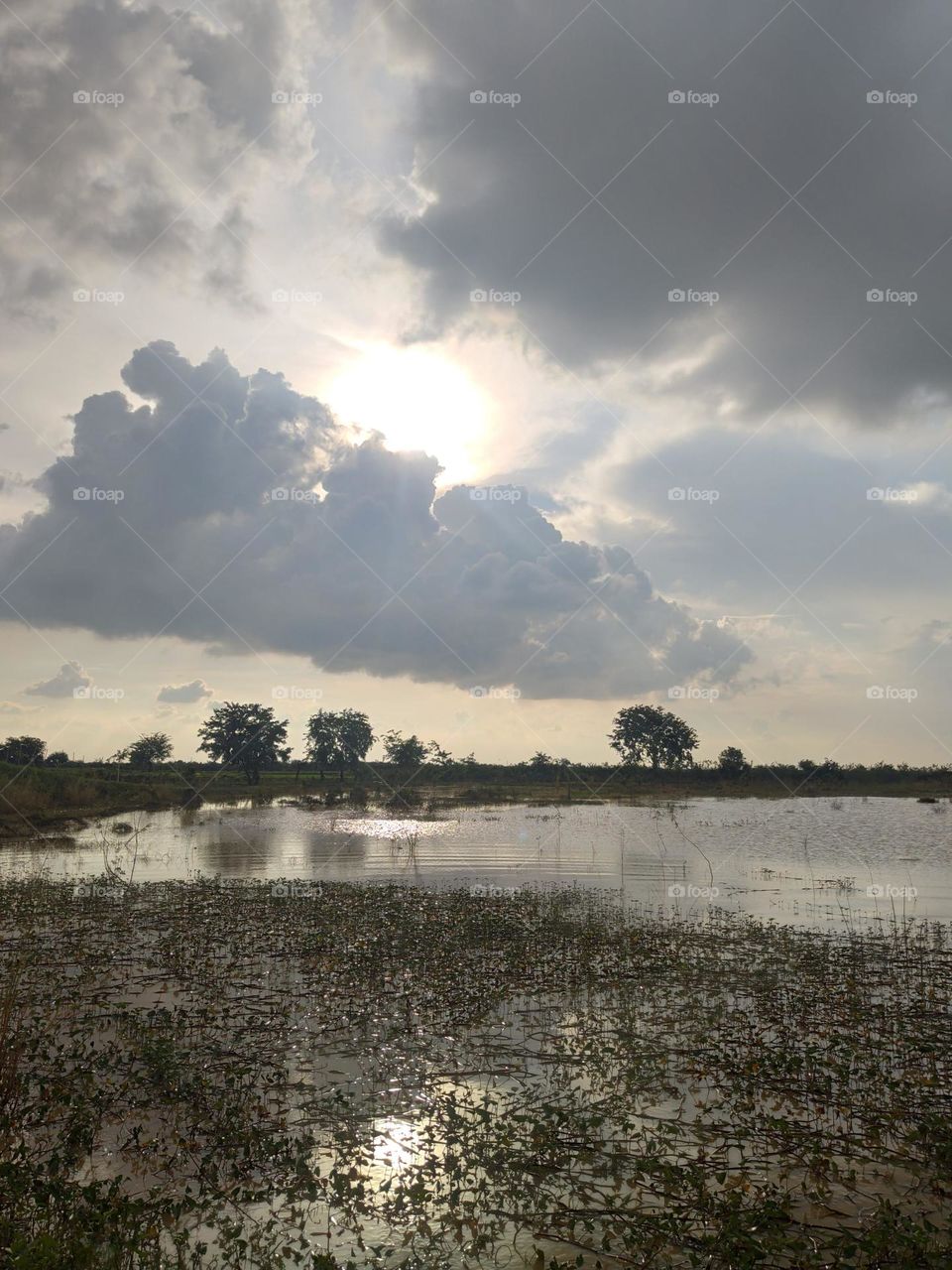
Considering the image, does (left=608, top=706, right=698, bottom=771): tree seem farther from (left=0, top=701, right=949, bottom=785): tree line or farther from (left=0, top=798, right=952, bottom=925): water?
(left=0, top=798, right=952, bottom=925): water

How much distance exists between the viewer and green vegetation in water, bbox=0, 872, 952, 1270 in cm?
713

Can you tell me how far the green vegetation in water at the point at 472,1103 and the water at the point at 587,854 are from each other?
29.4 feet

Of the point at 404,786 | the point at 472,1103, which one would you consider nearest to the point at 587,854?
the point at 472,1103

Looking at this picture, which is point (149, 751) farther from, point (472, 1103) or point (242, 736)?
point (472, 1103)

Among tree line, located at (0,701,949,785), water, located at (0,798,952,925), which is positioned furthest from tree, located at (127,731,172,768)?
water, located at (0,798,952,925)

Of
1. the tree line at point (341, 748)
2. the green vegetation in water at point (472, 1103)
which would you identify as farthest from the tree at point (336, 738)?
the green vegetation in water at point (472, 1103)

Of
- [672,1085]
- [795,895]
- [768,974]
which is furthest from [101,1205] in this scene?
[795,895]

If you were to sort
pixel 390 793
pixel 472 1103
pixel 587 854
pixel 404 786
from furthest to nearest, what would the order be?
pixel 404 786
pixel 390 793
pixel 587 854
pixel 472 1103

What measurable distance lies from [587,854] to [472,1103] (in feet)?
91.3

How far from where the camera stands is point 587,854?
36.9 meters

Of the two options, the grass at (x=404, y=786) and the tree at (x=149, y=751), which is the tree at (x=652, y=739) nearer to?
the grass at (x=404, y=786)

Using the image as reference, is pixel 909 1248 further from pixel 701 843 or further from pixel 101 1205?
pixel 701 843

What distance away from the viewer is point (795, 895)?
86.0 feet

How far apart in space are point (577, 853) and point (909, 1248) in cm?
3108
